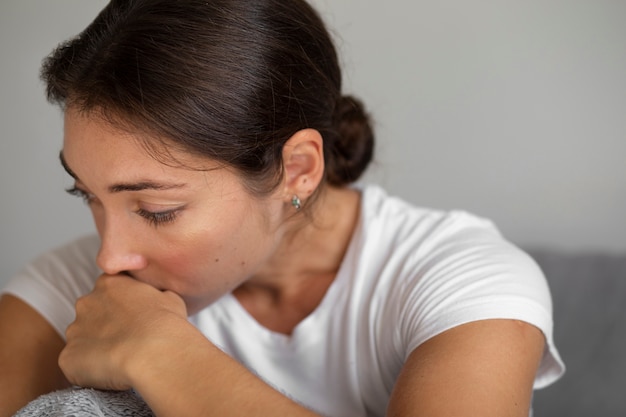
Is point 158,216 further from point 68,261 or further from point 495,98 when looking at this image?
point 495,98

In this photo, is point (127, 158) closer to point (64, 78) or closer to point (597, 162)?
point (64, 78)

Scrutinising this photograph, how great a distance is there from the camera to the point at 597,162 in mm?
1828

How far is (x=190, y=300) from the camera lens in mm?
1211

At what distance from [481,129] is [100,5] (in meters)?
0.98

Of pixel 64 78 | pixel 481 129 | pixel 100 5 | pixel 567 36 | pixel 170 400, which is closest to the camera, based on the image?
pixel 170 400

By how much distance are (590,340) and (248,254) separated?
78 cm

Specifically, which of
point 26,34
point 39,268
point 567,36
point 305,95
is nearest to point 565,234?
point 567,36

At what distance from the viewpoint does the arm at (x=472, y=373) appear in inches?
38.9

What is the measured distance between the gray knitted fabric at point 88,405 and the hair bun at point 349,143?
1.60ft

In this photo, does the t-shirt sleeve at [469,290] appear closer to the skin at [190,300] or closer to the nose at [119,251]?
the skin at [190,300]

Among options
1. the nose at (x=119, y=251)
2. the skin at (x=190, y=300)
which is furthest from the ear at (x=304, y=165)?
the nose at (x=119, y=251)

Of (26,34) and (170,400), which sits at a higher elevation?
(26,34)

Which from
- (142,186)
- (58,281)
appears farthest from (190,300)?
(58,281)

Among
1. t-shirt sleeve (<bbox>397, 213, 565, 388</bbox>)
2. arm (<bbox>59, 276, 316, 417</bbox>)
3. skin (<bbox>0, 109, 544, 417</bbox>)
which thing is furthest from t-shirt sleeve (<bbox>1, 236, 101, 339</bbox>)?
t-shirt sleeve (<bbox>397, 213, 565, 388</bbox>)
